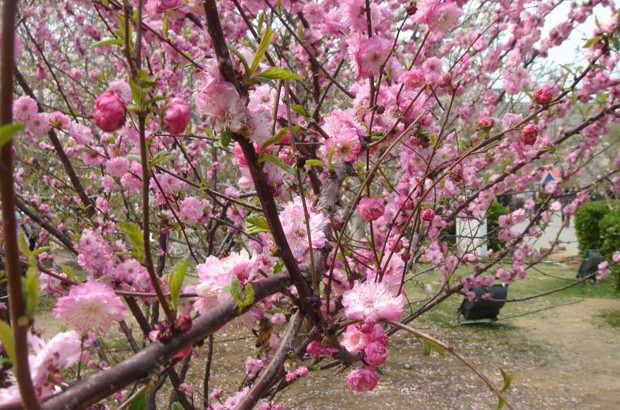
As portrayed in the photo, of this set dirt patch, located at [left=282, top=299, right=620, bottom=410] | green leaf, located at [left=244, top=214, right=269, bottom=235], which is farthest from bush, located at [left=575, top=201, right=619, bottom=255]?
green leaf, located at [left=244, top=214, right=269, bottom=235]

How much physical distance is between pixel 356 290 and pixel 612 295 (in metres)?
9.98

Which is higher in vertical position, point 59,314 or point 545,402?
point 59,314

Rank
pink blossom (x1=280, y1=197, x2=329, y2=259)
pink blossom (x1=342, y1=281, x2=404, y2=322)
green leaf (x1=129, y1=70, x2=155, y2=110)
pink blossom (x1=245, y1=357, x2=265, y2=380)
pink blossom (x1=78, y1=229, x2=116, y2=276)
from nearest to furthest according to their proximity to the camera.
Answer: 1. green leaf (x1=129, y1=70, x2=155, y2=110)
2. pink blossom (x1=342, y1=281, x2=404, y2=322)
3. pink blossom (x1=280, y1=197, x2=329, y2=259)
4. pink blossom (x1=78, y1=229, x2=116, y2=276)
5. pink blossom (x1=245, y1=357, x2=265, y2=380)

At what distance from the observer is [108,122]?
71 centimetres

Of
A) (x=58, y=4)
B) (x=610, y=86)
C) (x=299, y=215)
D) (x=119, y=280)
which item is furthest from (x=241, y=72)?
(x=58, y=4)

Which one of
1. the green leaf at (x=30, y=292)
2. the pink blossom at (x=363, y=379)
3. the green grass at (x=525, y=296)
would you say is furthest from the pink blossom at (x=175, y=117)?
the green grass at (x=525, y=296)

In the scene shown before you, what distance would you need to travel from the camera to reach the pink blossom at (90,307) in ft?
2.94

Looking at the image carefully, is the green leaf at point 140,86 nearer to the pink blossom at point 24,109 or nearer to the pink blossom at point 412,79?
the pink blossom at point 412,79

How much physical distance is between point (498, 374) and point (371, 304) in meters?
4.99

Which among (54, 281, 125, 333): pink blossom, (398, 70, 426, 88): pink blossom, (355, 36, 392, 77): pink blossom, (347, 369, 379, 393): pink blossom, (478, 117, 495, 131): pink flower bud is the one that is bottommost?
(347, 369, 379, 393): pink blossom

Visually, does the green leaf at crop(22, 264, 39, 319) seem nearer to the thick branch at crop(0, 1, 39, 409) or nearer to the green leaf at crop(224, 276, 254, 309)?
the thick branch at crop(0, 1, 39, 409)

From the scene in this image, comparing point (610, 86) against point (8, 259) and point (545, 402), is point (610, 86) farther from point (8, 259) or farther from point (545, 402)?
point (8, 259)

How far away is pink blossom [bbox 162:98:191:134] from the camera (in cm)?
77

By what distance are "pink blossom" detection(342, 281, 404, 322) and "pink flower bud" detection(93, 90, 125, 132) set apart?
2.07ft
